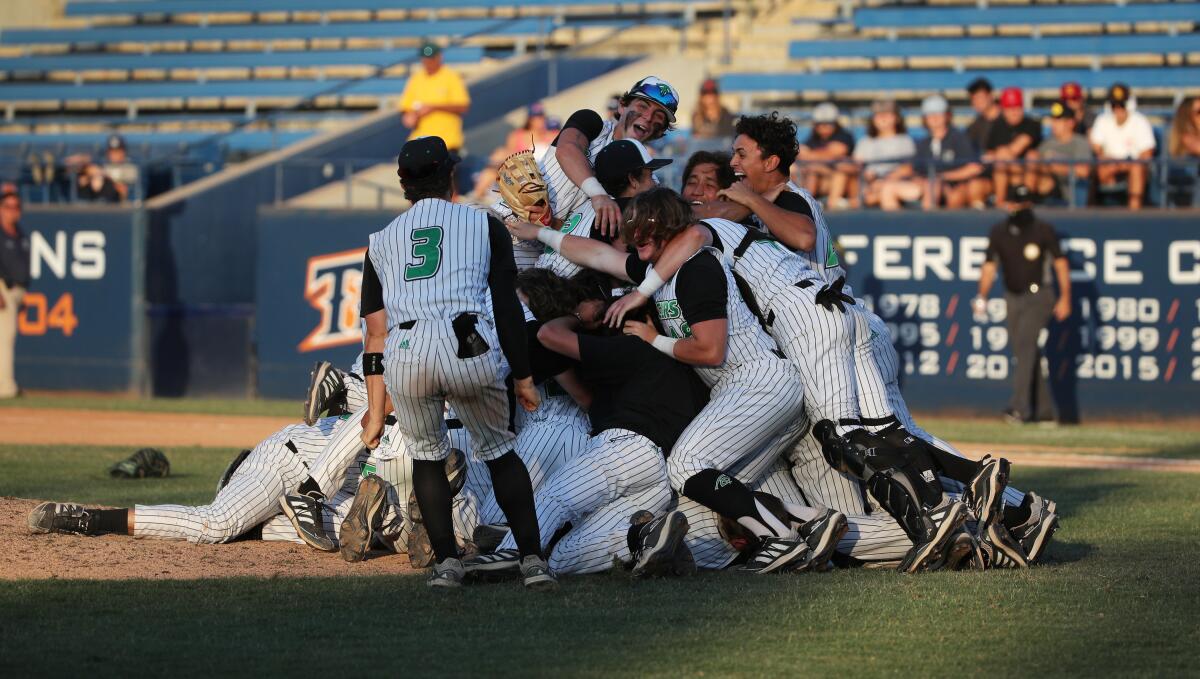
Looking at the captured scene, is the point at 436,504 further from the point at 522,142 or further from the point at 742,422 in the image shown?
the point at 522,142

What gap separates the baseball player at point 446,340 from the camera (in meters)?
5.93

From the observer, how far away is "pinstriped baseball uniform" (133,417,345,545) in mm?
7262

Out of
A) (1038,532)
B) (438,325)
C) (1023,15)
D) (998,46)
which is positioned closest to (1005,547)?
(1038,532)

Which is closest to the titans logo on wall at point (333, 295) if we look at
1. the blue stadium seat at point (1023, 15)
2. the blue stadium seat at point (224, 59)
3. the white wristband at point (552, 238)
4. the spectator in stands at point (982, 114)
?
the blue stadium seat at point (224, 59)

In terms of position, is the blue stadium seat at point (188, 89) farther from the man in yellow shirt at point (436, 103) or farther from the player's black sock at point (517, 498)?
the player's black sock at point (517, 498)

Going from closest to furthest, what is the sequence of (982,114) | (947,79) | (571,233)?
(571,233) → (982,114) → (947,79)

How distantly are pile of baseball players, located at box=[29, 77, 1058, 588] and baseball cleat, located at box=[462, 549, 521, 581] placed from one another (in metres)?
0.01

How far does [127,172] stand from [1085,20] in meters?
11.9

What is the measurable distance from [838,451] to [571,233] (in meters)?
1.78

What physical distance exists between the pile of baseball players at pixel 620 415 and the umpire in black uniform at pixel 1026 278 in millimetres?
7444

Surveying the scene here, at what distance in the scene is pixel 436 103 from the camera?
17828mm

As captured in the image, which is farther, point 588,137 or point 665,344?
point 588,137

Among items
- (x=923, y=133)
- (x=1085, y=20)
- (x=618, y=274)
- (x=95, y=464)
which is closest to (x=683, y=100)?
(x=923, y=133)

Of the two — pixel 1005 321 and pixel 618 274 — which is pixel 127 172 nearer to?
pixel 1005 321
